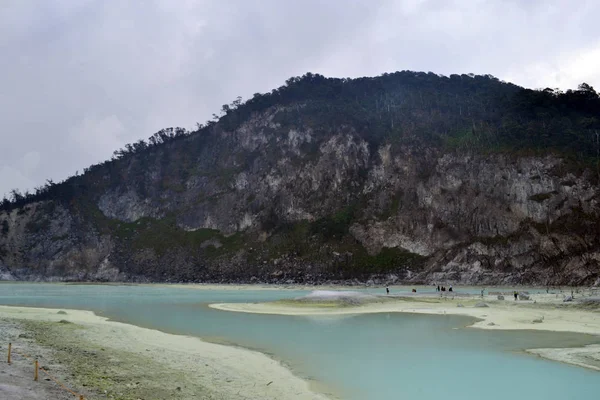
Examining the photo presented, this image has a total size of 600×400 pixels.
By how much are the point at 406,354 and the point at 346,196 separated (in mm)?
113523

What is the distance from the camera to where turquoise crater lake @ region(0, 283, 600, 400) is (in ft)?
51.6

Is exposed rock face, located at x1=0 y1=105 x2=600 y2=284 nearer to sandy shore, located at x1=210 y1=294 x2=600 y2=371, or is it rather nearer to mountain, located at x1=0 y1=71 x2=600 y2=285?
mountain, located at x1=0 y1=71 x2=600 y2=285

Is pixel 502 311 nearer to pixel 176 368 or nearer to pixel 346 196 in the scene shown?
pixel 176 368

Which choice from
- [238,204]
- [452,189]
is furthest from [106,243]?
[452,189]

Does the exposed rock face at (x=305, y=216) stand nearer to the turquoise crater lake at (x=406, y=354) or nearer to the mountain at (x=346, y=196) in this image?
the mountain at (x=346, y=196)

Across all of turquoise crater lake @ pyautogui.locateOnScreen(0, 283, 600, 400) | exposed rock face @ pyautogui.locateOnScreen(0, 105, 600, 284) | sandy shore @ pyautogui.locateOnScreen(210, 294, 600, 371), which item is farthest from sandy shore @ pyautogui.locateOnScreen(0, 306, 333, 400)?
exposed rock face @ pyautogui.locateOnScreen(0, 105, 600, 284)

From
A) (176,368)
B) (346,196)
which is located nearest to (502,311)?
(176,368)

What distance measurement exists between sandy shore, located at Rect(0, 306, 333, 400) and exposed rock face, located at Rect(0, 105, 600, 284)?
81.0m

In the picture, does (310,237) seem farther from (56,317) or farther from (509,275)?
(56,317)

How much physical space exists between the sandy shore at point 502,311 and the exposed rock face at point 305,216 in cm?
4766

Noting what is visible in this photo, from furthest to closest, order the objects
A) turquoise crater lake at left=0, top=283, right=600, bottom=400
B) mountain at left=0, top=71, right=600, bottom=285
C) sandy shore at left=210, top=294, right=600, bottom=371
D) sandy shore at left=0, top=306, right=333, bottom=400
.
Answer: mountain at left=0, top=71, right=600, bottom=285, sandy shore at left=210, top=294, right=600, bottom=371, turquoise crater lake at left=0, top=283, right=600, bottom=400, sandy shore at left=0, top=306, right=333, bottom=400

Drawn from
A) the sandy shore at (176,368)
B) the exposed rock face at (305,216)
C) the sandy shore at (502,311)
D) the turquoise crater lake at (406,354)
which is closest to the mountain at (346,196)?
the exposed rock face at (305,216)

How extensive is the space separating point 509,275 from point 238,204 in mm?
80861

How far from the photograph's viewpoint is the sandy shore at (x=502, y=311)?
70.1 ft
